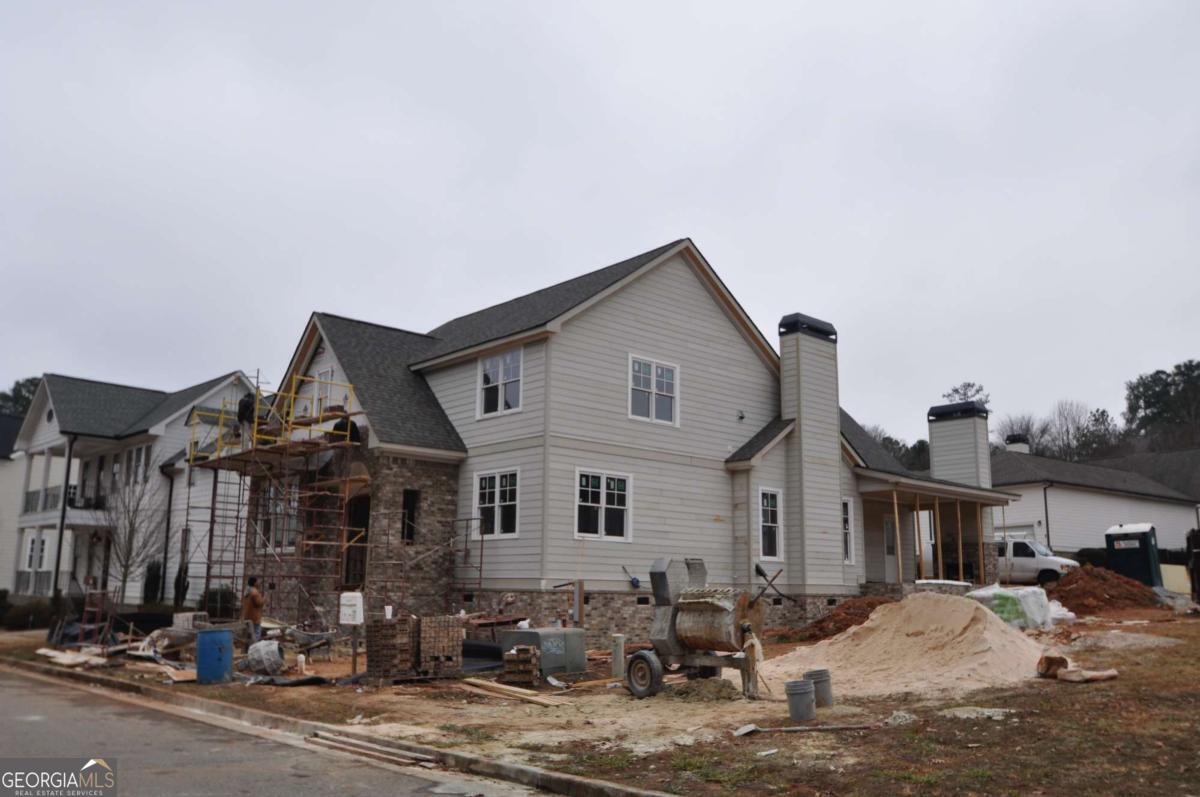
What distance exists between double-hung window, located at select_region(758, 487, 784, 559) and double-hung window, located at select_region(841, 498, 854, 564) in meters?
2.75

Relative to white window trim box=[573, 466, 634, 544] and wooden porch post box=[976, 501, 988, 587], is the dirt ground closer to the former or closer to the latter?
white window trim box=[573, 466, 634, 544]

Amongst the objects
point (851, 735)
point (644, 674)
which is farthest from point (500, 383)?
point (851, 735)

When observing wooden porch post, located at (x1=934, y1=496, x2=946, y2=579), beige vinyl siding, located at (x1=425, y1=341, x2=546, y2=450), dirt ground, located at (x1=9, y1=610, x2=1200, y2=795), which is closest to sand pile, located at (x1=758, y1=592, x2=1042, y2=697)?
dirt ground, located at (x1=9, y1=610, x2=1200, y2=795)

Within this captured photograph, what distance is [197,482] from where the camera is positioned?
3531 cm

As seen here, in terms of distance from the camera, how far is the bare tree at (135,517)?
31.0 metres

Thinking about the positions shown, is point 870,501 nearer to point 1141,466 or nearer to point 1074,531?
point 1074,531

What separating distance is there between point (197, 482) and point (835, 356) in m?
23.0

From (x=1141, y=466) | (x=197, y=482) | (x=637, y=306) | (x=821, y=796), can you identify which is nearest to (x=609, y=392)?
(x=637, y=306)

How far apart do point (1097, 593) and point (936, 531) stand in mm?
5280

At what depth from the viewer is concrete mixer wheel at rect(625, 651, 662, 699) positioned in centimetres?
1430

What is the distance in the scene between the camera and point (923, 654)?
1559 centimetres

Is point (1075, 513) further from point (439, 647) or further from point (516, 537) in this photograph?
point (439, 647)

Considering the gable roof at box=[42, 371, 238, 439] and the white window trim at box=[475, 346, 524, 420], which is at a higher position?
the gable roof at box=[42, 371, 238, 439]

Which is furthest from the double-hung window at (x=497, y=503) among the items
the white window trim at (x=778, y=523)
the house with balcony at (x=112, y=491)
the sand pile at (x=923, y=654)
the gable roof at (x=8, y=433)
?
the gable roof at (x=8, y=433)
